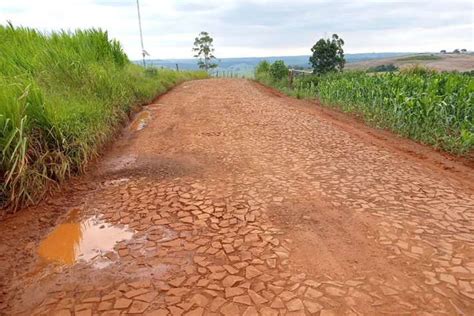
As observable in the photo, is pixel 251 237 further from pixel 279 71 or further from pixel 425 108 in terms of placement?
pixel 279 71

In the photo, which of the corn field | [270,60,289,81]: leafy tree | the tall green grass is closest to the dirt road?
the tall green grass

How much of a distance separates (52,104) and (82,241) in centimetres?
222

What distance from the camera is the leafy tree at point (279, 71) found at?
18750 millimetres

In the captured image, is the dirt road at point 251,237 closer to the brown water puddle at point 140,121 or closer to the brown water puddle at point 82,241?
the brown water puddle at point 82,241

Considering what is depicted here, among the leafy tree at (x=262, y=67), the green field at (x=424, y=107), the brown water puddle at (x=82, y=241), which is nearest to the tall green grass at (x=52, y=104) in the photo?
the brown water puddle at (x=82, y=241)

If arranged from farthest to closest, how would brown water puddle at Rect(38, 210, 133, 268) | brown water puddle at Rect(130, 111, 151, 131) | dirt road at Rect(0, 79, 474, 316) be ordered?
brown water puddle at Rect(130, 111, 151, 131)
brown water puddle at Rect(38, 210, 133, 268)
dirt road at Rect(0, 79, 474, 316)

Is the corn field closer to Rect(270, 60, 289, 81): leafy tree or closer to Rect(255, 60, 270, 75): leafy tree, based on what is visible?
Rect(270, 60, 289, 81): leafy tree

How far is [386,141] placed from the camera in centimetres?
700

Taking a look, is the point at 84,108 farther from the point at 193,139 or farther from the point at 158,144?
the point at 193,139

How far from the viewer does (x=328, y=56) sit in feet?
62.7

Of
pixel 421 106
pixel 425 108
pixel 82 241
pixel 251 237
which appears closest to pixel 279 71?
pixel 421 106

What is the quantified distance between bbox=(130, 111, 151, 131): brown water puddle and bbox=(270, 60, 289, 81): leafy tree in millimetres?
10188

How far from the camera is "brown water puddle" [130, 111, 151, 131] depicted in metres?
8.27

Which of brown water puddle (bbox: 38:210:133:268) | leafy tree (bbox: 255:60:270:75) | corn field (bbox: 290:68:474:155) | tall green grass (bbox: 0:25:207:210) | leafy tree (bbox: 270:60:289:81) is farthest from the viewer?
leafy tree (bbox: 255:60:270:75)
